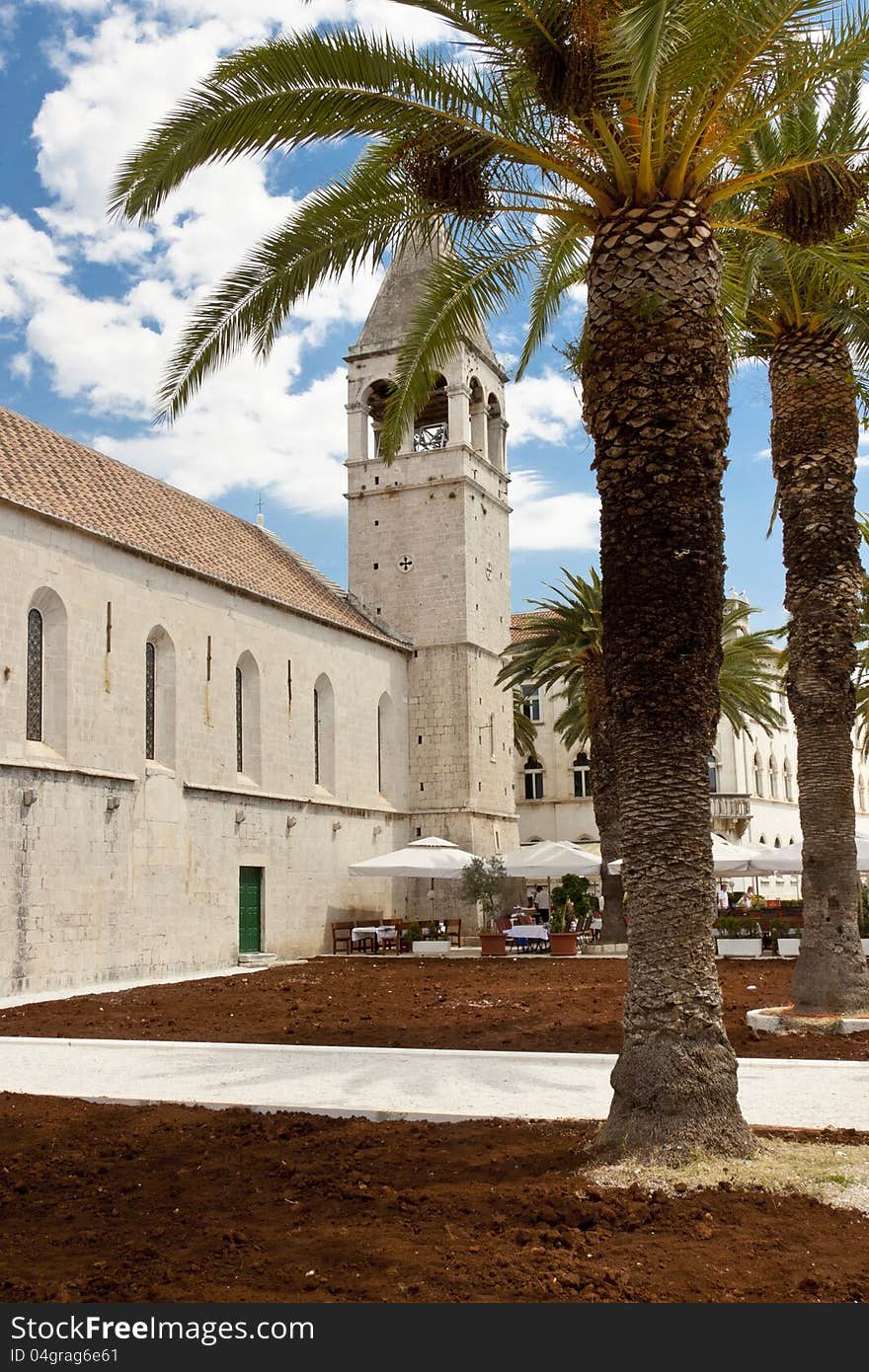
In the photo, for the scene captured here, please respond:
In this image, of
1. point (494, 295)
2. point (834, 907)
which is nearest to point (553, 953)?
point (834, 907)

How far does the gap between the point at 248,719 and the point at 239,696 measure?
2.01ft

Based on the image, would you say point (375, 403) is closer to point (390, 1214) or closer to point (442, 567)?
point (442, 567)

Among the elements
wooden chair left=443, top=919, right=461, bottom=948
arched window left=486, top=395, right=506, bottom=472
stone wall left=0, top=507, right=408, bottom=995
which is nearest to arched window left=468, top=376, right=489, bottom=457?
arched window left=486, top=395, right=506, bottom=472

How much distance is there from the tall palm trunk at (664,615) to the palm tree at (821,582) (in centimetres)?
597

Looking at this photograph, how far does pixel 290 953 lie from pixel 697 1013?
24381 millimetres

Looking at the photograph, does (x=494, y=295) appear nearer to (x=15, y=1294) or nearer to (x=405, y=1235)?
(x=405, y=1235)

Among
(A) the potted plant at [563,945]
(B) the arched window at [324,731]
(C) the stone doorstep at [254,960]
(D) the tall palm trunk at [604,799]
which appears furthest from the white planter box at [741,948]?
(B) the arched window at [324,731]

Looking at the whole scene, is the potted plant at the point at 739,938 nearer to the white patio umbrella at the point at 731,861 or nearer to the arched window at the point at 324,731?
the white patio umbrella at the point at 731,861

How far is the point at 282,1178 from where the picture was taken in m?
7.41

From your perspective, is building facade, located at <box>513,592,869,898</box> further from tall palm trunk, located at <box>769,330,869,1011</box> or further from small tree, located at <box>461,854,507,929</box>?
tall palm trunk, located at <box>769,330,869,1011</box>

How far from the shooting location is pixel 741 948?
26094 mm

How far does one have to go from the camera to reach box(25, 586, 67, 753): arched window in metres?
23.3

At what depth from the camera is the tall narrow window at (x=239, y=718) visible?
30.1 meters

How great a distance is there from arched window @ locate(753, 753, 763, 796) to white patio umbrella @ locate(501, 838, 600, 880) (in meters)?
34.4
